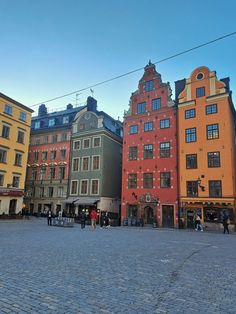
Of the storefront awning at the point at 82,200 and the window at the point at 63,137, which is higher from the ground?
the window at the point at 63,137

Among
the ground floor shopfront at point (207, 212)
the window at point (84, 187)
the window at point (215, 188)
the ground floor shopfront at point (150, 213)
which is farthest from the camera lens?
the window at point (84, 187)

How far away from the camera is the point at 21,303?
497 centimetres

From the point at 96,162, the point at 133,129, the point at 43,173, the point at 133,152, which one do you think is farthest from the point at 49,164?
the point at 133,129

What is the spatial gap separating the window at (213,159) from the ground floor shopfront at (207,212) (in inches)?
164

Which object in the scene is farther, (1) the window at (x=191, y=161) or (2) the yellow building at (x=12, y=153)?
(2) the yellow building at (x=12, y=153)

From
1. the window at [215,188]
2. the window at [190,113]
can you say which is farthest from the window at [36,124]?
the window at [215,188]

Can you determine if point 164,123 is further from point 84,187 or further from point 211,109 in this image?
point 84,187

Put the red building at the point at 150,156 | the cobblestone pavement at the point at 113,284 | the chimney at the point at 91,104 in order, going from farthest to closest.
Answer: the chimney at the point at 91,104
the red building at the point at 150,156
the cobblestone pavement at the point at 113,284

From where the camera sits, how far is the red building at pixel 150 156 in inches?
1353

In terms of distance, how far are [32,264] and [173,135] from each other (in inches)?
1158

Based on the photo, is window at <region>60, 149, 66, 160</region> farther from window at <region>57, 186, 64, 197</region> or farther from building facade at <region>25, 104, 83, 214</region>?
window at <region>57, 186, 64, 197</region>

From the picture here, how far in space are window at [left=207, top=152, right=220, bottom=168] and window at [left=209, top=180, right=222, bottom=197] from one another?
76.2 inches

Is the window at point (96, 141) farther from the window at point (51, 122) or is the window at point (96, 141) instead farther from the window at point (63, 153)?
the window at point (51, 122)

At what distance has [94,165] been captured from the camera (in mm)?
41625
